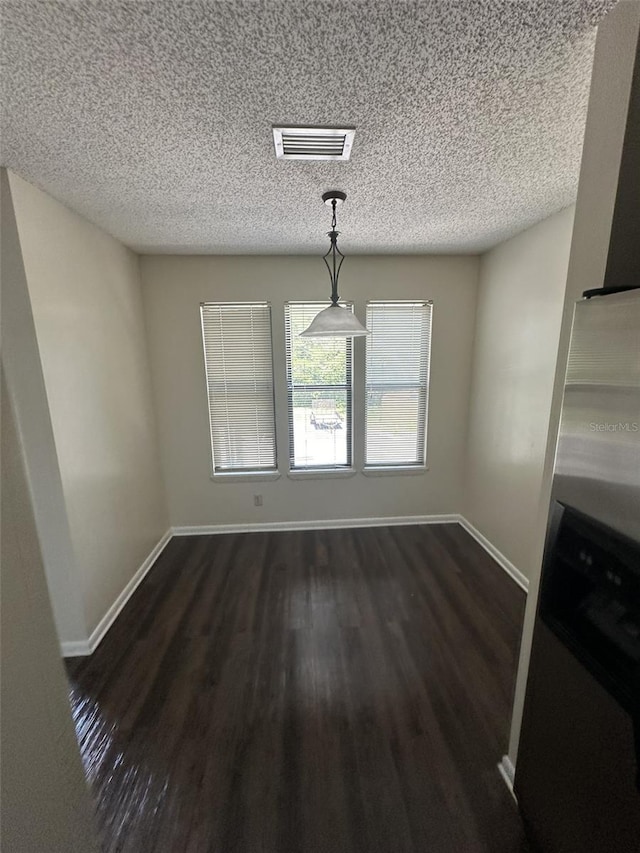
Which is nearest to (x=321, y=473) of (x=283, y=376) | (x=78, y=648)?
(x=283, y=376)

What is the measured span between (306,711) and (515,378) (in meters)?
2.64

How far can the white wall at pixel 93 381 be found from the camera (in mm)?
1784

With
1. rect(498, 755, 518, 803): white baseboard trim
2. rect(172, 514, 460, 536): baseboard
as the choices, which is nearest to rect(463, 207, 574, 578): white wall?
rect(172, 514, 460, 536): baseboard

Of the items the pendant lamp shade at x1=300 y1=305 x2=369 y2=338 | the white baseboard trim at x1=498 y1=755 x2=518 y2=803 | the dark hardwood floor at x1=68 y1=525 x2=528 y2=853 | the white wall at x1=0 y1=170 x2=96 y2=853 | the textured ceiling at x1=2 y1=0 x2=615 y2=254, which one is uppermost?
the textured ceiling at x1=2 y1=0 x2=615 y2=254

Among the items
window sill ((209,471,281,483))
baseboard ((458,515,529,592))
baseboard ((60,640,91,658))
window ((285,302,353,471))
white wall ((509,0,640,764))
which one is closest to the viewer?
white wall ((509,0,640,764))

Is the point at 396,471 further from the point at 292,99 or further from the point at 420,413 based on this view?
the point at 292,99

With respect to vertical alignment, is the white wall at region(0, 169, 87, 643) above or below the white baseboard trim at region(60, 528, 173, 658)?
above

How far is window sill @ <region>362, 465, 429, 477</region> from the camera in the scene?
340 centimetres

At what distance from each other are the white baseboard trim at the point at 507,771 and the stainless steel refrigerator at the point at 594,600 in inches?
11.6

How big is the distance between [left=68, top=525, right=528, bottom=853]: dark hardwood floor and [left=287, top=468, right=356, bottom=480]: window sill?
3.07 feet

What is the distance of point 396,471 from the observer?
3.41m

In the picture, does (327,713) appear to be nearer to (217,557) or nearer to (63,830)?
(63,830)

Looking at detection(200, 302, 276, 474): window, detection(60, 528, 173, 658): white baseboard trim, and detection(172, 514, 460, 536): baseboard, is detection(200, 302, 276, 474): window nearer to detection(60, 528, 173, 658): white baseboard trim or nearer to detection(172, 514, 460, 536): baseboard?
detection(172, 514, 460, 536): baseboard

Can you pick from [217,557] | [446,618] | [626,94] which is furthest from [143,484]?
[626,94]
